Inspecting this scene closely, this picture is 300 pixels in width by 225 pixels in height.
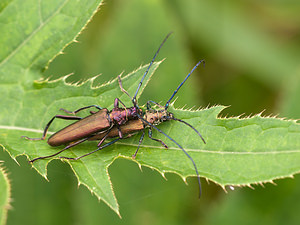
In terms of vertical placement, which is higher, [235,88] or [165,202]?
[235,88]

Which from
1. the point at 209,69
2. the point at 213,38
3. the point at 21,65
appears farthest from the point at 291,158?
the point at 213,38

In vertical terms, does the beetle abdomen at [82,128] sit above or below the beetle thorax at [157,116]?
below

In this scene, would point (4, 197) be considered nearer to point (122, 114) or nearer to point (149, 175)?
point (122, 114)

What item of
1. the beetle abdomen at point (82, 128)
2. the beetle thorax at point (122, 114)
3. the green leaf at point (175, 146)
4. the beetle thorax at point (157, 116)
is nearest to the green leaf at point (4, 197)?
the green leaf at point (175, 146)

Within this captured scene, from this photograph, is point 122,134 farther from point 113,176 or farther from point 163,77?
point 163,77

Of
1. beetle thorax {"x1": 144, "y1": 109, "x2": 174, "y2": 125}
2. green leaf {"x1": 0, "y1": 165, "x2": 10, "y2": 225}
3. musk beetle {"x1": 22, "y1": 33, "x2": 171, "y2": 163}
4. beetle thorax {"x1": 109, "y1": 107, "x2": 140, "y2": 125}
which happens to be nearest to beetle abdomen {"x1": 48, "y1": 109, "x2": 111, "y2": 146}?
musk beetle {"x1": 22, "y1": 33, "x2": 171, "y2": 163}

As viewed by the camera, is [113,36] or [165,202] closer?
[165,202]

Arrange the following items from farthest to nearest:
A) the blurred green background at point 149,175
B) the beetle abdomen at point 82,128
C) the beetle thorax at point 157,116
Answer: the blurred green background at point 149,175
the beetle thorax at point 157,116
the beetle abdomen at point 82,128

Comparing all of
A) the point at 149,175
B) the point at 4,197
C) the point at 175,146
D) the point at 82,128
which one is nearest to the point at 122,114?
the point at 82,128

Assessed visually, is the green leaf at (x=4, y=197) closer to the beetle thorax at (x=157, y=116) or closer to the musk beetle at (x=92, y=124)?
the musk beetle at (x=92, y=124)

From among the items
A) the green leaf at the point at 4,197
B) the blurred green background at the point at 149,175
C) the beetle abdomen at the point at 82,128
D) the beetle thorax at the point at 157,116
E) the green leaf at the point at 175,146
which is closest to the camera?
the green leaf at the point at 4,197

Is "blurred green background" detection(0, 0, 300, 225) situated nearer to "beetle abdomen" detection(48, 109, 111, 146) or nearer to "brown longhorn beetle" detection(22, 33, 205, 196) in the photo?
"brown longhorn beetle" detection(22, 33, 205, 196)
